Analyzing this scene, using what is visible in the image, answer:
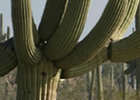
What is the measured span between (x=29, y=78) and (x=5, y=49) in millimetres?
588

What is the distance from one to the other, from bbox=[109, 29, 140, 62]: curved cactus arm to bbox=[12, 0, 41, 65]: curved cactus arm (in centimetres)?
121

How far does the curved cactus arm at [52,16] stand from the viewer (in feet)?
20.5

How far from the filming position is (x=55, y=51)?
236 inches

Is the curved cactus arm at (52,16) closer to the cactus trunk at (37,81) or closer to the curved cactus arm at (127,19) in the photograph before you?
the cactus trunk at (37,81)

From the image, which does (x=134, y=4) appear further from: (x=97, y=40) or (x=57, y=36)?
(x=57, y=36)

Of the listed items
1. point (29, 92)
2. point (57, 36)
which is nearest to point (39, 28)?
point (57, 36)

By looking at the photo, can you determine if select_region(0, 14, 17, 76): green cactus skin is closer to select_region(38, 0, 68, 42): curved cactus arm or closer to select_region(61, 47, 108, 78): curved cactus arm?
select_region(38, 0, 68, 42): curved cactus arm

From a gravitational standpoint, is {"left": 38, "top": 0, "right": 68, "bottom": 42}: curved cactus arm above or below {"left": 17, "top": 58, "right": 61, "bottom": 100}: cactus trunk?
above

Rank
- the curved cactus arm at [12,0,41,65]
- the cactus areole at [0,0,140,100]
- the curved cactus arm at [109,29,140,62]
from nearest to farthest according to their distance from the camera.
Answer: the curved cactus arm at [12,0,41,65]
the cactus areole at [0,0,140,100]
the curved cactus arm at [109,29,140,62]

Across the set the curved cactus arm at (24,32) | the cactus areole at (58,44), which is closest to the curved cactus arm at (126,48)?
the cactus areole at (58,44)

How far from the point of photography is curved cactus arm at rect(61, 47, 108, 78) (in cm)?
625

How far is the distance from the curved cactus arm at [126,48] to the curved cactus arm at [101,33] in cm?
24

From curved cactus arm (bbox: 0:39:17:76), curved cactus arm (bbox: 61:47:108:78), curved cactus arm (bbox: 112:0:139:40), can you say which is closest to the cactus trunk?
curved cactus arm (bbox: 0:39:17:76)

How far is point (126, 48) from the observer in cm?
601
